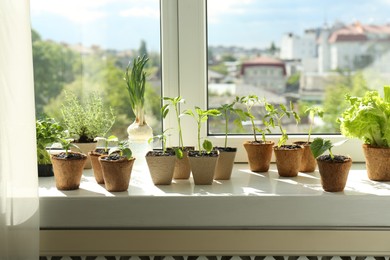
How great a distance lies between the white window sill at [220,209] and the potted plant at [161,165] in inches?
3.2

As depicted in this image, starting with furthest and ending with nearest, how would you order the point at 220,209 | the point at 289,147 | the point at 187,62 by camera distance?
the point at 187,62, the point at 289,147, the point at 220,209

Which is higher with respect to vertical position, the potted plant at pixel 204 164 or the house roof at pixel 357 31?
the house roof at pixel 357 31

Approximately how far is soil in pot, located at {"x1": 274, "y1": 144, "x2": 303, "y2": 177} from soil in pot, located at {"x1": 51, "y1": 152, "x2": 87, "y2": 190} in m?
0.56

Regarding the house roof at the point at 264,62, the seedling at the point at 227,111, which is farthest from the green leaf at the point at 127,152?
the house roof at the point at 264,62

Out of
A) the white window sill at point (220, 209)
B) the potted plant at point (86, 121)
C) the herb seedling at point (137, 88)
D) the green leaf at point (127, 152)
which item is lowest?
the white window sill at point (220, 209)

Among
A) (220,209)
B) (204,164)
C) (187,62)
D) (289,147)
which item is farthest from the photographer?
(187,62)

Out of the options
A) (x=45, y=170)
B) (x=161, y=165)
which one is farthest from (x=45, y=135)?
(x=161, y=165)

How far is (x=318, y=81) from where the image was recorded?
226 centimetres

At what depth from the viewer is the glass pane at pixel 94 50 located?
226 cm

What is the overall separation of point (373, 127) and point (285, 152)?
256 millimetres

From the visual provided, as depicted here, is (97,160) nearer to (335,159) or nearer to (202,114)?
(202,114)

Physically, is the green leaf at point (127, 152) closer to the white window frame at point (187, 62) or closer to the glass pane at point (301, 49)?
the white window frame at point (187, 62)

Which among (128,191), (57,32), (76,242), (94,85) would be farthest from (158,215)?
(57,32)

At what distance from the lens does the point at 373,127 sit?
6.63 ft
